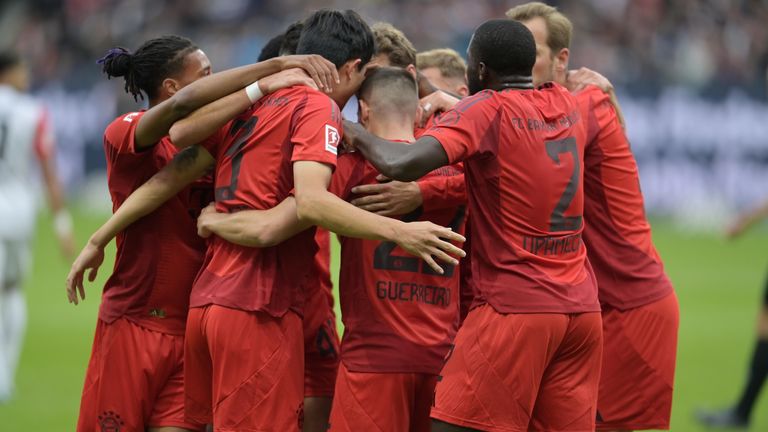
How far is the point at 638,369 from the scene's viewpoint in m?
5.84

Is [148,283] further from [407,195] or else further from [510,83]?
[510,83]

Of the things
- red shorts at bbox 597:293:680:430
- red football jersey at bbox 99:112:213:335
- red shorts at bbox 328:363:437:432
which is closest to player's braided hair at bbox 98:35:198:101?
red football jersey at bbox 99:112:213:335

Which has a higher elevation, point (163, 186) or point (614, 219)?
point (163, 186)

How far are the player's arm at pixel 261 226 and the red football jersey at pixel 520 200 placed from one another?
0.72 m

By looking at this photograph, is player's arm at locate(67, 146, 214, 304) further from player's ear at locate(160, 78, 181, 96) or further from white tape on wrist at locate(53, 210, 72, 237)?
white tape on wrist at locate(53, 210, 72, 237)

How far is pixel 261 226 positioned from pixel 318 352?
1.24m

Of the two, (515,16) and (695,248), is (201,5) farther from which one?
(515,16)

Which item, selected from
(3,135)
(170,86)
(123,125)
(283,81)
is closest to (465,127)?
(283,81)

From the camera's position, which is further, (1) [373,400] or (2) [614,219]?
(2) [614,219]

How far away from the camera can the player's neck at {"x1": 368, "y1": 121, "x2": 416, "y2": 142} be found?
5.13 metres

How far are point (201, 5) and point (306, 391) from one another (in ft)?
67.0

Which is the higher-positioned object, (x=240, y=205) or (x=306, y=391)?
(x=240, y=205)

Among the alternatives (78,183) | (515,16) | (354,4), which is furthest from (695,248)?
(515,16)

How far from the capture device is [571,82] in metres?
6.05
